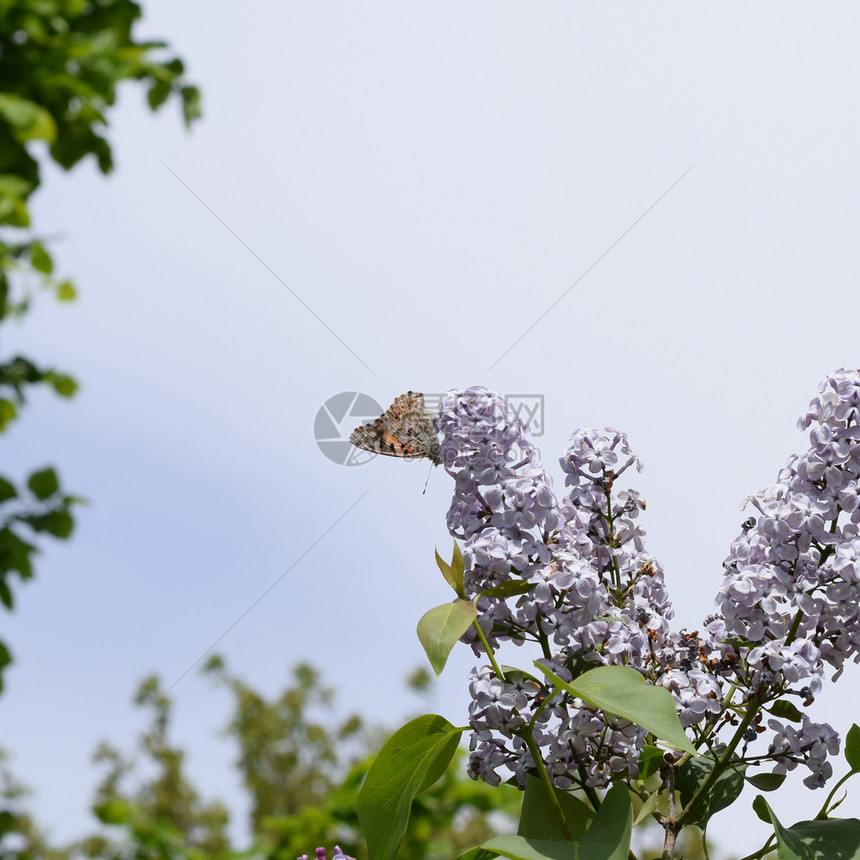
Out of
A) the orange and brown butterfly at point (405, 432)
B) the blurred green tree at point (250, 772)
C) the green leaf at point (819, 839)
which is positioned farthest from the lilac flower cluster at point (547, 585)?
the blurred green tree at point (250, 772)

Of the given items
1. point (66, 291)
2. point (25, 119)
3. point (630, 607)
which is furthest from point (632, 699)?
point (25, 119)

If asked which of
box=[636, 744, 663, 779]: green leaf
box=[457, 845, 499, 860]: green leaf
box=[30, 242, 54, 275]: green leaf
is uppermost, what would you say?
box=[30, 242, 54, 275]: green leaf

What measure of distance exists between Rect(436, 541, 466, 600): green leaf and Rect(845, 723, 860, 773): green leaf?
55 cm

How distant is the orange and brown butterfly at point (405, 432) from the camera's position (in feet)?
5.87

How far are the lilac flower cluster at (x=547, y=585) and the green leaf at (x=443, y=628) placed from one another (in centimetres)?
7

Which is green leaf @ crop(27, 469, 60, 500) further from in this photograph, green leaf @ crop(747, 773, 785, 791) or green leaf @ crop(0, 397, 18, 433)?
green leaf @ crop(747, 773, 785, 791)

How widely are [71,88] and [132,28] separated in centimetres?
17

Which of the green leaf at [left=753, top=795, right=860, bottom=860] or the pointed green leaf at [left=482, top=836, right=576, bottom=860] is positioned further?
the green leaf at [left=753, top=795, right=860, bottom=860]

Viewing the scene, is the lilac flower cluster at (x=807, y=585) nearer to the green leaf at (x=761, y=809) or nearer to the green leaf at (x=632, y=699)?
the green leaf at (x=761, y=809)

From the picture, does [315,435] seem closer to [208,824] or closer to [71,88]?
[71,88]

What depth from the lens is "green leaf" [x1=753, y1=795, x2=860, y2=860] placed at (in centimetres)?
110

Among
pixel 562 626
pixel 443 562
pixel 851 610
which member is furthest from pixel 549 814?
pixel 851 610

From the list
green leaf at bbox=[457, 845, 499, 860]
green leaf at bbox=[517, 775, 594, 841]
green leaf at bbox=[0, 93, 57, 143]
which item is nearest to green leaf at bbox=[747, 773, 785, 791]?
green leaf at bbox=[517, 775, 594, 841]

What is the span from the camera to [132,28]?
49.9 inches
